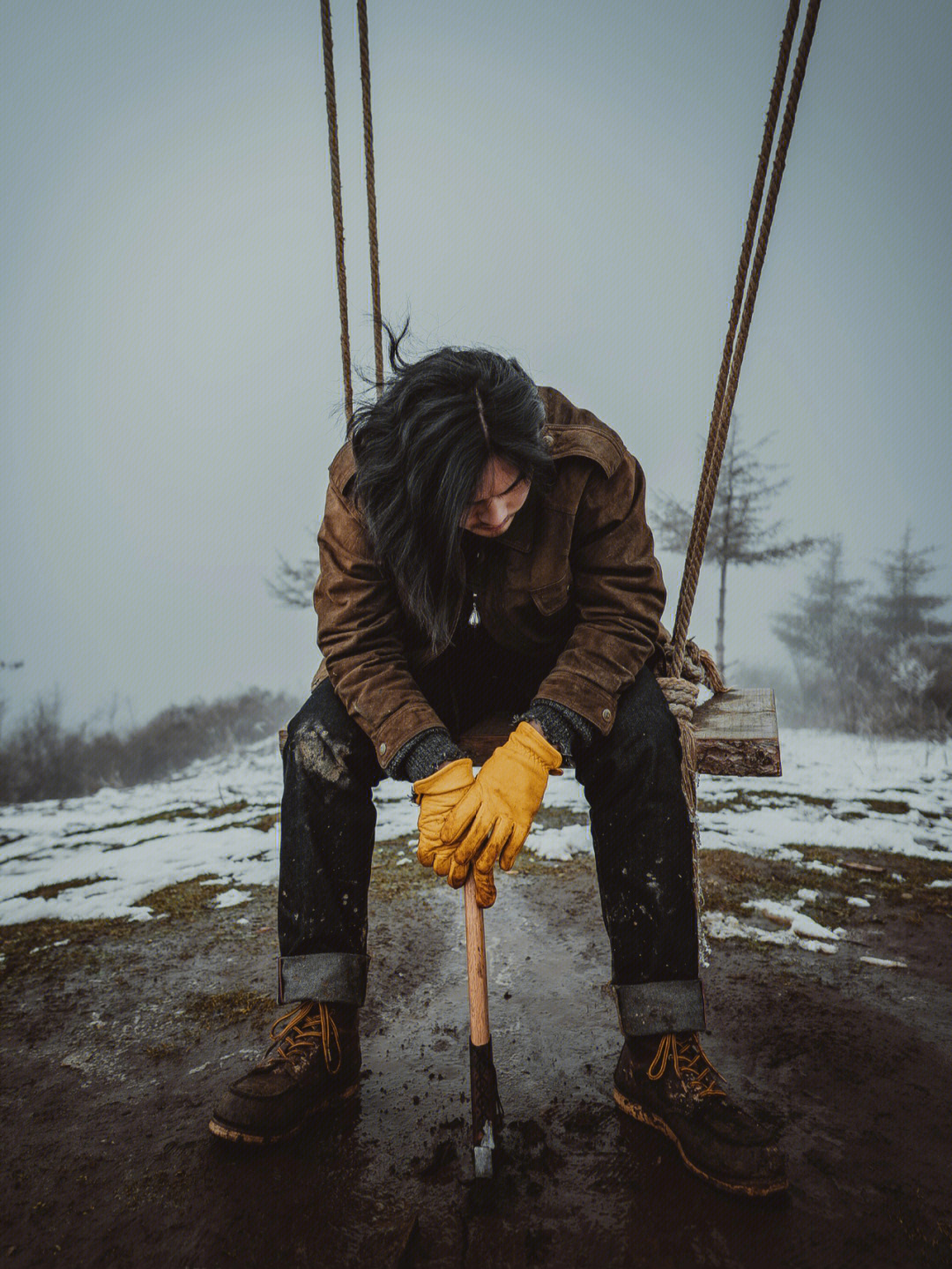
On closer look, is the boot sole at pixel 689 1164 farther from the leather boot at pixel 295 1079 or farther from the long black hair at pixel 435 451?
the long black hair at pixel 435 451

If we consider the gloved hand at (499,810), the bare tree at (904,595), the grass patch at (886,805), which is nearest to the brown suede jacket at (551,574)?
the gloved hand at (499,810)

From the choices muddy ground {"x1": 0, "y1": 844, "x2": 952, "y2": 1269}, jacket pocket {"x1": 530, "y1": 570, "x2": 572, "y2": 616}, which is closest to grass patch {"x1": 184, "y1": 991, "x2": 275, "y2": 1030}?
muddy ground {"x1": 0, "y1": 844, "x2": 952, "y2": 1269}

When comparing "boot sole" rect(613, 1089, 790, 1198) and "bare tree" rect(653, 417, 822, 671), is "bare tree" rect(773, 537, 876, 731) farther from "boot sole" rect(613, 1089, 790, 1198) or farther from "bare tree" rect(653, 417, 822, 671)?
"boot sole" rect(613, 1089, 790, 1198)

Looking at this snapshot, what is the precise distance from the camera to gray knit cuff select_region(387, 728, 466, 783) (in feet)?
4.72

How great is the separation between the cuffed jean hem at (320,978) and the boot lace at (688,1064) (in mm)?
572

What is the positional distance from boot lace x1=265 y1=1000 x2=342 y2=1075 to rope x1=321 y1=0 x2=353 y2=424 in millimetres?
1287

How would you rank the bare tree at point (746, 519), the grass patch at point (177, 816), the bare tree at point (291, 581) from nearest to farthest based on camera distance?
the grass patch at point (177, 816)
the bare tree at point (746, 519)
the bare tree at point (291, 581)

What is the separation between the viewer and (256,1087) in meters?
1.31

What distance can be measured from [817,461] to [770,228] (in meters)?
91.8

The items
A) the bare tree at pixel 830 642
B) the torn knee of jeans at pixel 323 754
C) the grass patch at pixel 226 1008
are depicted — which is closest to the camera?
the torn knee of jeans at pixel 323 754

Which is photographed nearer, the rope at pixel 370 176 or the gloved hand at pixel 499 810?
the gloved hand at pixel 499 810

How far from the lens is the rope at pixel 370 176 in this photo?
72.5 inches

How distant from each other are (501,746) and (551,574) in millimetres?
422

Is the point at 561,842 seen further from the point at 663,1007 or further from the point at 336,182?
the point at 336,182
